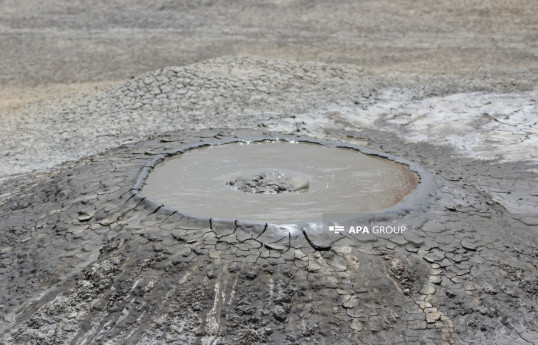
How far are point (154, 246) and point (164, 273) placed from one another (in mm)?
250

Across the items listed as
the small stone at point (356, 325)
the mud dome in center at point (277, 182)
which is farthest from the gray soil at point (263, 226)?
the mud dome in center at point (277, 182)

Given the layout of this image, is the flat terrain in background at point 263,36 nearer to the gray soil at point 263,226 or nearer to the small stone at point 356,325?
the gray soil at point 263,226

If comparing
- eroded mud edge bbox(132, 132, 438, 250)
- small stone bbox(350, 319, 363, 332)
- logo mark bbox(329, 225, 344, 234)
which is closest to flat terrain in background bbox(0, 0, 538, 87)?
eroded mud edge bbox(132, 132, 438, 250)

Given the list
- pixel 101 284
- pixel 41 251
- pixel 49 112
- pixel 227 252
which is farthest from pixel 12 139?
pixel 227 252

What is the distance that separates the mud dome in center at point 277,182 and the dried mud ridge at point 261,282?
299mm

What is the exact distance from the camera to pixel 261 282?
436cm

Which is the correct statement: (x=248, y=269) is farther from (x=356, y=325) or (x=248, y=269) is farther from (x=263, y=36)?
(x=263, y=36)

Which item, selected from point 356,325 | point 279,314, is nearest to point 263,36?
point 279,314

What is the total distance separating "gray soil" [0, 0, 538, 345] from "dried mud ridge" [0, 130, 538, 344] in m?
0.01

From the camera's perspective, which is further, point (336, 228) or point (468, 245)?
point (468, 245)

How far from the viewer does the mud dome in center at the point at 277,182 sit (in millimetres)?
4941

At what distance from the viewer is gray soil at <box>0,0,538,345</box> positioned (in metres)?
4.27

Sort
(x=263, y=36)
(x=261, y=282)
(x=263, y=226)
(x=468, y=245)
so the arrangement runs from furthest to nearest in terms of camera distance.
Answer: (x=263, y=36)
(x=468, y=245)
(x=263, y=226)
(x=261, y=282)

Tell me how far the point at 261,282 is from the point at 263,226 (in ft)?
1.41
